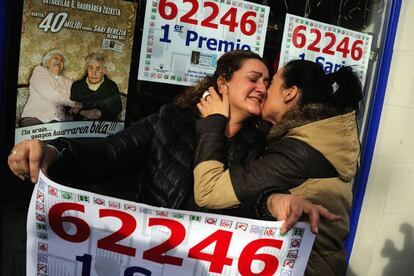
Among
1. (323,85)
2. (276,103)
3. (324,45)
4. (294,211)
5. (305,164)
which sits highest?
(324,45)

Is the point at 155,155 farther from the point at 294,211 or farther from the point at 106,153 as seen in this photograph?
the point at 294,211

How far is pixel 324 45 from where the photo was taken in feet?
11.0

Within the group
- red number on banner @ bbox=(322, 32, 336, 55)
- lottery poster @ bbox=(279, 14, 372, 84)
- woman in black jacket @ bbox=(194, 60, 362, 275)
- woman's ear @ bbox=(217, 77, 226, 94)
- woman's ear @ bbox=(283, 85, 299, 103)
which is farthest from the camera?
red number on banner @ bbox=(322, 32, 336, 55)

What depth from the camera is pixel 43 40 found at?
243 cm

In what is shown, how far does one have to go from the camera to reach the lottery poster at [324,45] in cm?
322

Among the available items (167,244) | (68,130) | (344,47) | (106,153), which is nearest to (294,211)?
(167,244)

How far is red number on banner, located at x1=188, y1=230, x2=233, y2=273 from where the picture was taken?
→ 1624mm

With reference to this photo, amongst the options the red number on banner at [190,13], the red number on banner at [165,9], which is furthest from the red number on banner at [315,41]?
the red number on banner at [165,9]

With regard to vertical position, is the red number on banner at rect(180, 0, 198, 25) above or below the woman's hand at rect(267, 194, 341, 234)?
above

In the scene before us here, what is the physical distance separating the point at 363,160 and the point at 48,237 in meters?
2.96

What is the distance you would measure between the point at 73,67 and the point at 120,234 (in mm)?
1338

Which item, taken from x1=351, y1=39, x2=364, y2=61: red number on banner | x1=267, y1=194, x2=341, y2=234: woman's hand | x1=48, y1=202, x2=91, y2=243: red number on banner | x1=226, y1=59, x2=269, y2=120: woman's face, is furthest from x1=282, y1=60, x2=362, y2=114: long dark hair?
x1=351, y1=39, x2=364, y2=61: red number on banner

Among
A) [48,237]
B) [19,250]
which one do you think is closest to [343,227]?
[48,237]

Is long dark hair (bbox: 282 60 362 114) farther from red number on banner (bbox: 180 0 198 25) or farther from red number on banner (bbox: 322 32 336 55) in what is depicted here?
red number on banner (bbox: 322 32 336 55)
